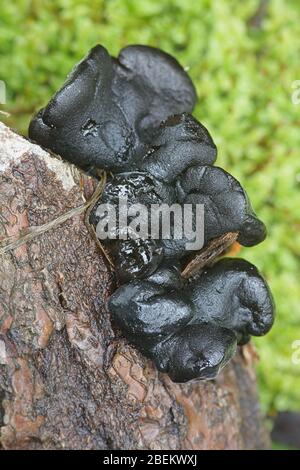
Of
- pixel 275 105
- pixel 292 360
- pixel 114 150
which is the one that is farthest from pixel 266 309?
pixel 275 105

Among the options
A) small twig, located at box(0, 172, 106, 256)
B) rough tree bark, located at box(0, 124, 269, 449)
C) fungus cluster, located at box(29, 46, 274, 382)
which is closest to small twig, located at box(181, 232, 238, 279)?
fungus cluster, located at box(29, 46, 274, 382)

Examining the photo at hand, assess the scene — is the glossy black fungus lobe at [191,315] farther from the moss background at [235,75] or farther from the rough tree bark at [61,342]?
the moss background at [235,75]

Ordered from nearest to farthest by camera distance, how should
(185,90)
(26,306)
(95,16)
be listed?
(26,306)
(185,90)
(95,16)

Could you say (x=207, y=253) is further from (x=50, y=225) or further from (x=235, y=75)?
(x=235, y=75)

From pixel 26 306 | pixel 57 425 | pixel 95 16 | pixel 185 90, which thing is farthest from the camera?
pixel 95 16

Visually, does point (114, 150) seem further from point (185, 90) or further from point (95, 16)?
point (95, 16)

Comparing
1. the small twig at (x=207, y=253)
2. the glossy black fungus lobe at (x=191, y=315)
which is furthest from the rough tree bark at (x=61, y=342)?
the small twig at (x=207, y=253)

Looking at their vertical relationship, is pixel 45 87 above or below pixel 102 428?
above
